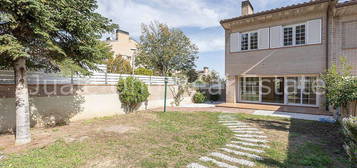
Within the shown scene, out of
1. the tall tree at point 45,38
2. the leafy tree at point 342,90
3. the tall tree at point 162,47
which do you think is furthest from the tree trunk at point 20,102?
the tall tree at point 162,47

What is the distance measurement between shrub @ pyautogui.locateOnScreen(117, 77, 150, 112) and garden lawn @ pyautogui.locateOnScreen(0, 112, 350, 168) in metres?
3.12

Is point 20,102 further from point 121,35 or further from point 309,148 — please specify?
point 121,35

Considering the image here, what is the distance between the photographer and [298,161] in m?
4.11

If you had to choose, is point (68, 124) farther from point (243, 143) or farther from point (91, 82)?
point (243, 143)

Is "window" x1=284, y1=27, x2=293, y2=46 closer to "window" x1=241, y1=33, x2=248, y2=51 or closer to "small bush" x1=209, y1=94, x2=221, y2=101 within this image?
"window" x1=241, y1=33, x2=248, y2=51

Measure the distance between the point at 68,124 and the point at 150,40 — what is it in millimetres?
13701

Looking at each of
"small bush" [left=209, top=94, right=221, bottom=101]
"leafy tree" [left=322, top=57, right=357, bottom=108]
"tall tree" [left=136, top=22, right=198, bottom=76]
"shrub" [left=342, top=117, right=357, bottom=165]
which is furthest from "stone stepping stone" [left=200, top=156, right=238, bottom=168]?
"tall tree" [left=136, top=22, right=198, bottom=76]

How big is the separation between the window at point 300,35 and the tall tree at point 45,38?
11.8 metres

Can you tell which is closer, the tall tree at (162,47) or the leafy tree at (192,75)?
the tall tree at (162,47)

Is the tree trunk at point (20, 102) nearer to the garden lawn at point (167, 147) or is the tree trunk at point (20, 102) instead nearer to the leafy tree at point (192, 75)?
the garden lawn at point (167, 147)

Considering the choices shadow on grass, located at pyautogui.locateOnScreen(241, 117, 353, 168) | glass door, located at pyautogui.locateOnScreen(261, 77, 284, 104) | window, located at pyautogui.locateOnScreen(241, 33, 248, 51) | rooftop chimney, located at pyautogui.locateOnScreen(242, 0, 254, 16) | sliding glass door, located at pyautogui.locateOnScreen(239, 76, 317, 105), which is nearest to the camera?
shadow on grass, located at pyautogui.locateOnScreen(241, 117, 353, 168)

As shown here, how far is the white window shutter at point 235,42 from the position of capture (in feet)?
45.6

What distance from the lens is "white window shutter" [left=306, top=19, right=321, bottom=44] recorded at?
10898 millimetres

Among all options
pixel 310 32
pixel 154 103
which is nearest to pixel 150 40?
pixel 154 103
